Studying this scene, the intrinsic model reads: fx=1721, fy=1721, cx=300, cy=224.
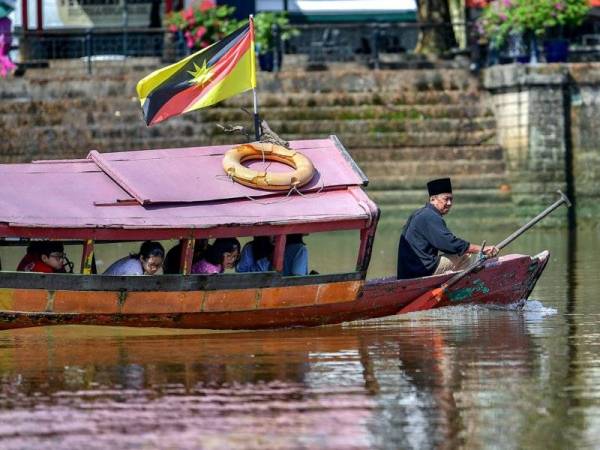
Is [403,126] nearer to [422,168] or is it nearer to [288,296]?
[422,168]

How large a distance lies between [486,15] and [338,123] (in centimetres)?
300

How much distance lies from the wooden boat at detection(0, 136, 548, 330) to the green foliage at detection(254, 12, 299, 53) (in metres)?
13.7

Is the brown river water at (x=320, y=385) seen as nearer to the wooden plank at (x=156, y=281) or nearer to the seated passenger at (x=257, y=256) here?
the wooden plank at (x=156, y=281)

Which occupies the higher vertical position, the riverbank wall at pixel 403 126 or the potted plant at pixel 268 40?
the potted plant at pixel 268 40

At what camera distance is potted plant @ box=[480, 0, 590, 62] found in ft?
90.5

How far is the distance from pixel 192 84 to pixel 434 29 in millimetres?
15008

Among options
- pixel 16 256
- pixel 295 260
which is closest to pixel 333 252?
pixel 16 256

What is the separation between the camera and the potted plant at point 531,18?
90.5ft

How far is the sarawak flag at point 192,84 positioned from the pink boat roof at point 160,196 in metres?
0.70

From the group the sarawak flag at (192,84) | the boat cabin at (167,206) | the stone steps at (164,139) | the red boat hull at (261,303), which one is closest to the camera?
the boat cabin at (167,206)

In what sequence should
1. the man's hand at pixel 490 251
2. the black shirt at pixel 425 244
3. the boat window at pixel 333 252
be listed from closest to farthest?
the black shirt at pixel 425 244, the man's hand at pixel 490 251, the boat window at pixel 333 252

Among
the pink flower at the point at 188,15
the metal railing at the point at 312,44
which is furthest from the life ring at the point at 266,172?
the pink flower at the point at 188,15

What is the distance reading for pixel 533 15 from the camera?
27.5 m

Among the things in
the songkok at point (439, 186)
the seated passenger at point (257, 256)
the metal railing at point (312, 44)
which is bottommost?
the metal railing at point (312, 44)
